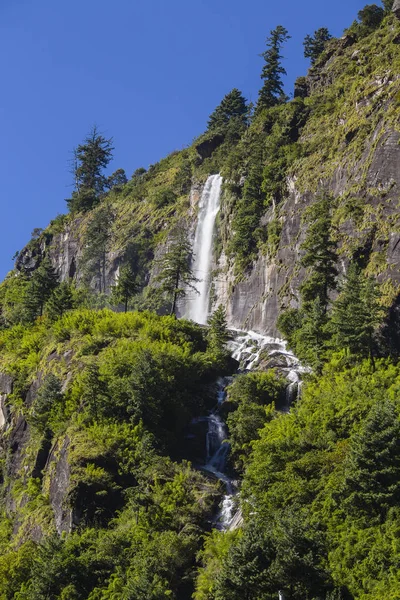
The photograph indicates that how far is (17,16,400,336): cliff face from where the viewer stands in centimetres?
5453

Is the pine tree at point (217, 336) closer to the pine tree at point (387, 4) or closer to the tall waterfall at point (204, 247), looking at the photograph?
the tall waterfall at point (204, 247)

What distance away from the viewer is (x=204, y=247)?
7850 cm

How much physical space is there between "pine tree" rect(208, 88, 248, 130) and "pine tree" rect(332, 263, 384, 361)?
A: 60770 mm

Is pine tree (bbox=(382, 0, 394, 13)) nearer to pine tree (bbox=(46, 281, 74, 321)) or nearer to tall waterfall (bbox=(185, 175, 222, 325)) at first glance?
tall waterfall (bbox=(185, 175, 222, 325))

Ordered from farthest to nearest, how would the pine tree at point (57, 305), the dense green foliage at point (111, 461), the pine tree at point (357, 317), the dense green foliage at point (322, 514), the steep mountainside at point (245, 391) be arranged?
1. the pine tree at point (57, 305)
2. the pine tree at point (357, 317)
3. the dense green foliage at point (111, 461)
4. the steep mountainside at point (245, 391)
5. the dense green foliage at point (322, 514)

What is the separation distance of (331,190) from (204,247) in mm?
21160

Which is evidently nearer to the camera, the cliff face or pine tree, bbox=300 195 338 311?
pine tree, bbox=300 195 338 311

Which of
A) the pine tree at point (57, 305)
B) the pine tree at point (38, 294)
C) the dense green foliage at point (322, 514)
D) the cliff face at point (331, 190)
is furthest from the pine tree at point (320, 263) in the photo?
the pine tree at point (38, 294)

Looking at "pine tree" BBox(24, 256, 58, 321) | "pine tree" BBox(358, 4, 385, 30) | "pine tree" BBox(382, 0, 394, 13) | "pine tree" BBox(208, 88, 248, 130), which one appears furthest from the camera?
"pine tree" BBox(208, 88, 248, 130)

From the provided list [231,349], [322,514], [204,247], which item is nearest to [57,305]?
[231,349]

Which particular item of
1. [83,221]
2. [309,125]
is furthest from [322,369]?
[83,221]

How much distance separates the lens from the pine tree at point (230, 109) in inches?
4031

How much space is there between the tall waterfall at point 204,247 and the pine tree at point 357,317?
87.5ft

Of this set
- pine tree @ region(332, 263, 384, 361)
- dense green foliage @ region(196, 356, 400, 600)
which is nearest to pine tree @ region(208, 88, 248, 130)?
pine tree @ region(332, 263, 384, 361)
